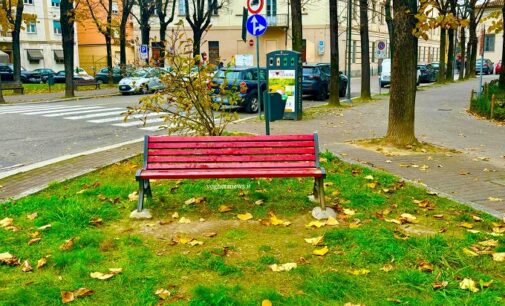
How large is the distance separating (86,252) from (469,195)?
14.7 feet

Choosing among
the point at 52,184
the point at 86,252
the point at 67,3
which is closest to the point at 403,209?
the point at 86,252

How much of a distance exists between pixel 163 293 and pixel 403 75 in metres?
6.96

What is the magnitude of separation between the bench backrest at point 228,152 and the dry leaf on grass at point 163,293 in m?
2.10

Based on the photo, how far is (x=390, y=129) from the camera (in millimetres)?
9828

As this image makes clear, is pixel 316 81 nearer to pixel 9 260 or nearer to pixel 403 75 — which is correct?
pixel 403 75

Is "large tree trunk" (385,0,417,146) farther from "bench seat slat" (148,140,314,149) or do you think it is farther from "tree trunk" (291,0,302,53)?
"tree trunk" (291,0,302,53)

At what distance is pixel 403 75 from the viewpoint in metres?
9.42

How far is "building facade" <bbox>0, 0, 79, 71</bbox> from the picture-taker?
5822cm

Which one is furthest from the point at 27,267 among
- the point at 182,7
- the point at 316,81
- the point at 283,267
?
the point at 182,7

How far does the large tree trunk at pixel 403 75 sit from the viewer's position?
9.33m

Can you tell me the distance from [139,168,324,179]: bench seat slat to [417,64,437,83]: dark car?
3607 cm

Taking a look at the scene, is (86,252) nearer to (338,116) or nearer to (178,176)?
(178,176)

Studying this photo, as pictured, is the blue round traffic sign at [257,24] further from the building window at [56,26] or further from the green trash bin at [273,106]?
the building window at [56,26]

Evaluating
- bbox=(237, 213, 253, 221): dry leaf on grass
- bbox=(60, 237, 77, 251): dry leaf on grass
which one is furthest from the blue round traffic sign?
bbox=(60, 237, 77, 251): dry leaf on grass
